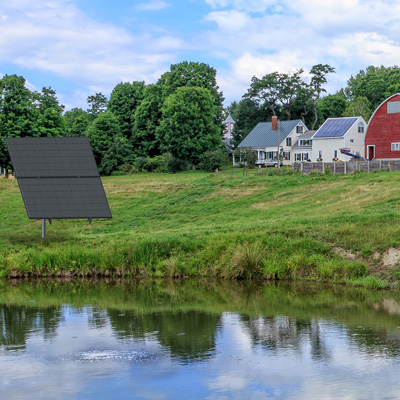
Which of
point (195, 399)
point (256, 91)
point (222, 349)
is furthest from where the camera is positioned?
point (256, 91)

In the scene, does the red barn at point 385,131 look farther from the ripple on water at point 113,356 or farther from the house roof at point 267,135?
the ripple on water at point 113,356

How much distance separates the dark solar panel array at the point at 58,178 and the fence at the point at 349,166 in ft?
90.8

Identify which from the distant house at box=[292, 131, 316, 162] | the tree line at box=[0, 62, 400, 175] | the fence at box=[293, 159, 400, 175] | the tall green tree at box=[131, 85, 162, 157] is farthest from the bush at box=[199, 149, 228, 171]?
the fence at box=[293, 159, 400, 175]

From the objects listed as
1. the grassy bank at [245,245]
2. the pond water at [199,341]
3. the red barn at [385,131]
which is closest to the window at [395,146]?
the red barn at [385,131]

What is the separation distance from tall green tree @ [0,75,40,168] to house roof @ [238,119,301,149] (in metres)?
33.6

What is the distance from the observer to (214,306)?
1033 inches

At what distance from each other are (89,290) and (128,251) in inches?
155

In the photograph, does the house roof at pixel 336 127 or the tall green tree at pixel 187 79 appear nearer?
the house roof at pixel 336 127

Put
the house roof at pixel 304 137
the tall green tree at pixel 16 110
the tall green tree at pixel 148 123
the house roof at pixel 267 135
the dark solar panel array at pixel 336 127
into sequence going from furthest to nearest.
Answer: the tall green tree at pixel 148 123 < the house roof at pixel 267 135 < the house roof at pixel 304 137 < the dark solar panel array at pixel 336 127 < the tall green tree at pixel 16 110

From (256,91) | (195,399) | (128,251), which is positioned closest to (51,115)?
(256,91)

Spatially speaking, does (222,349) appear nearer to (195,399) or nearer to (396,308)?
(195,399)

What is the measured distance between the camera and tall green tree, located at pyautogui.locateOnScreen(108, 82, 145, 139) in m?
106

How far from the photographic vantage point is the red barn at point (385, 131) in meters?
74.4

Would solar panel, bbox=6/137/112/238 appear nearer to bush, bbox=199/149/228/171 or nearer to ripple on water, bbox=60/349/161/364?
ripple on water, bbox=60/349/161/364
